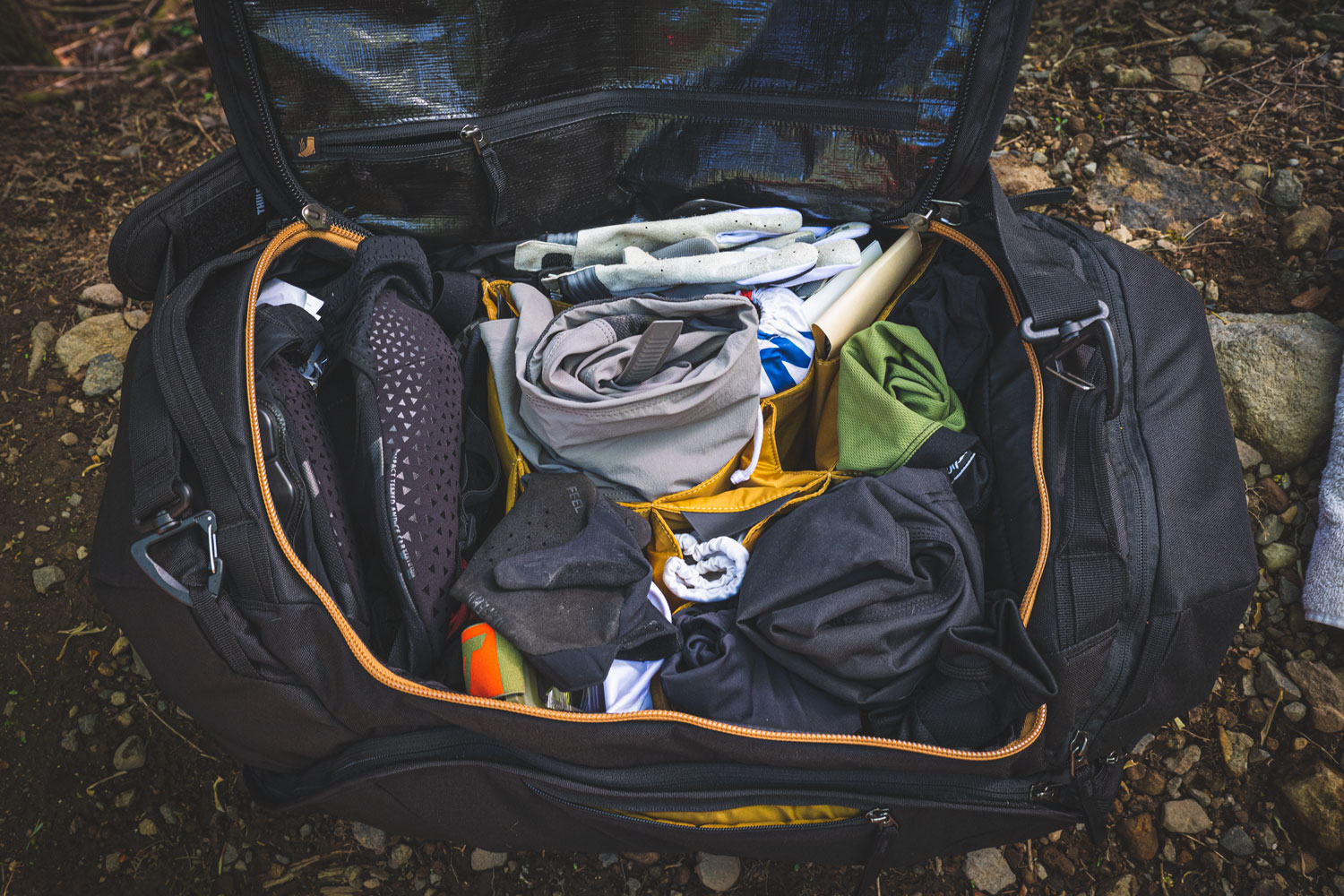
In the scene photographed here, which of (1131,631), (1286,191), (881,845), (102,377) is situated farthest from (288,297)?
(1286,191)

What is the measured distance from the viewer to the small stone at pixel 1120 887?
146cm

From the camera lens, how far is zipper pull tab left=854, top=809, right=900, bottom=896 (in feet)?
3.96

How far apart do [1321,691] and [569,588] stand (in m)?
1.44

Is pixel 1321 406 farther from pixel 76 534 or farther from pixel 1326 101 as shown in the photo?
pixel 76 534

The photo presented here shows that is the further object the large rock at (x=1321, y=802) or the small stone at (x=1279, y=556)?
the small stone at (x=1279, y=556)

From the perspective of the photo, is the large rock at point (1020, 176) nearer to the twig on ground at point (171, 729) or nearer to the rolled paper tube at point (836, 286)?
the rolled paper tube at point (836, 286)

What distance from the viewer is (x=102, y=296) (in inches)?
78.3

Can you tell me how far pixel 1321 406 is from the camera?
162 centimetres

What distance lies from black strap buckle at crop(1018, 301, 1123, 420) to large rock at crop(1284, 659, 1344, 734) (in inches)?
31.9

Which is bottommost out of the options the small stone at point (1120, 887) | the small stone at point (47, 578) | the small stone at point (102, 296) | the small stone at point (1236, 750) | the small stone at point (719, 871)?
Result: the small stone at point (719, 871)

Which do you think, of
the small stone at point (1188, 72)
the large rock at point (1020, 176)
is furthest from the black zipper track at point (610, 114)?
the small stone at point (1188, 72)

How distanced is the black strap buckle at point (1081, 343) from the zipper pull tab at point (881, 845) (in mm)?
694

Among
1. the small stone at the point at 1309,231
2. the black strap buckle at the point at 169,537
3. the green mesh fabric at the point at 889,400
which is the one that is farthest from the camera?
the small stone at the point at 1309,231

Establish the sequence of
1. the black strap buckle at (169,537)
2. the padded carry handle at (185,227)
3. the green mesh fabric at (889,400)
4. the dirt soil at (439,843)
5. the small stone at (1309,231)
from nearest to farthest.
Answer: the black strap buckle at (169,537)
the padded carry handle at (185,227)
the green mesh fabric at (889,400)
the dirt soil at (439,843)
the small stone at (1309,231)
